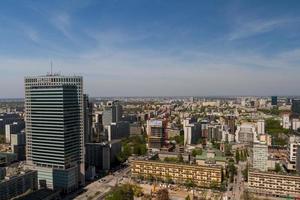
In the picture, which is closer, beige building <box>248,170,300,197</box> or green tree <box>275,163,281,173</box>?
beige building <box>248,170,300,197</box>

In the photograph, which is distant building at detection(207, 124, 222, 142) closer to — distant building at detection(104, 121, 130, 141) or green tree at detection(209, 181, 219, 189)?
distant building at detection(104, 121, 130, 141)

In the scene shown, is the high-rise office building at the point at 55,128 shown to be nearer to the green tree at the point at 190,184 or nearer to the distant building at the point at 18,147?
the green tree at the point at 190,184

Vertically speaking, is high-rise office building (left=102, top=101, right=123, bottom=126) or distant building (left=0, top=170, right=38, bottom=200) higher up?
high-rise office building (left=102, top=101, right=123, bottom=126)

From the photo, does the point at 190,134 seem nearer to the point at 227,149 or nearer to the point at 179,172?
the point at 227,149

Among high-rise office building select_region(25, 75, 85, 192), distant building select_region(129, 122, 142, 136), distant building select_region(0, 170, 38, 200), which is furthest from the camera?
distant building select_region(129, 122, 142, 136)

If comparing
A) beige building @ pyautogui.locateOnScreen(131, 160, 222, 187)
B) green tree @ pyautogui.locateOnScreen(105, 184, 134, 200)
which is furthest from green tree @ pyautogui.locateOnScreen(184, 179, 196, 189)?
green tree @ pyautogui.locateOnScreen(105, 184, 134, 200)

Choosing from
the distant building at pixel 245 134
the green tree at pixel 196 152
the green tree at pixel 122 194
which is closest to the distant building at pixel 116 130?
the green tree at pixel 196 152
